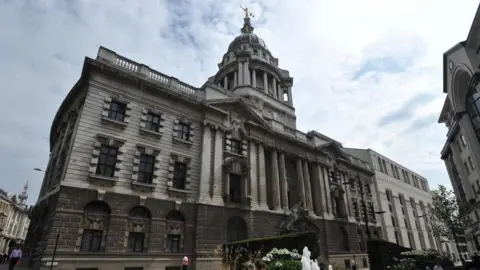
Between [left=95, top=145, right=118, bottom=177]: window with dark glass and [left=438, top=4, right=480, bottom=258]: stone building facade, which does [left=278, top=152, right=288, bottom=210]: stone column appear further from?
[left=438, top=4, right=480, bottom=258]: stone building facade

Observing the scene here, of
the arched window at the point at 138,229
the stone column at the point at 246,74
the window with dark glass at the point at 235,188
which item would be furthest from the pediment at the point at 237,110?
the arched window at the point at 138,229

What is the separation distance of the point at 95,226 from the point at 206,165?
1004 cm

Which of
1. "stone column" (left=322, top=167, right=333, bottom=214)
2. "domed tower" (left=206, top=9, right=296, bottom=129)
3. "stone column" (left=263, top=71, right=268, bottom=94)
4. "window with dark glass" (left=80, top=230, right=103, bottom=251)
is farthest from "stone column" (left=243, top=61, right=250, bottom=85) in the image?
"window with dark glass" (left=80, top=230, right=103, bottom=251)

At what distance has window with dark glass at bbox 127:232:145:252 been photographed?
18567 millimetres

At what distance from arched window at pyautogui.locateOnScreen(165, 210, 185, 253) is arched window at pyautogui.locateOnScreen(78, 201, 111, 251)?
450cm

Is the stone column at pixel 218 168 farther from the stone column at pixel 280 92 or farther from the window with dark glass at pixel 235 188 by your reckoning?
the stone column at pixel 280 92

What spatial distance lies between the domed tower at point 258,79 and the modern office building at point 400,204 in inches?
731

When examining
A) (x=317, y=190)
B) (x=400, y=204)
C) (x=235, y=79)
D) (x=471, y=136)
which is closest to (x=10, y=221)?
(x=235, y=79)

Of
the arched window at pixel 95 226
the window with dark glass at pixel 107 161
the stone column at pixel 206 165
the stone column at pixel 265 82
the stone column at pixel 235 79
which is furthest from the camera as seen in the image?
the stone column at pixel 265 82

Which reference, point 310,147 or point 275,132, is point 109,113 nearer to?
point 275,132

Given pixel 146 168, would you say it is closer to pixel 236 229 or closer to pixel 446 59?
pixel 236 229

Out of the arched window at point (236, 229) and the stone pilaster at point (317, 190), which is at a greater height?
the stone pilaster at point (317, 190)

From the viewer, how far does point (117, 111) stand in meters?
21.2

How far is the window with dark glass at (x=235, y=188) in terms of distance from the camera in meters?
26.0
